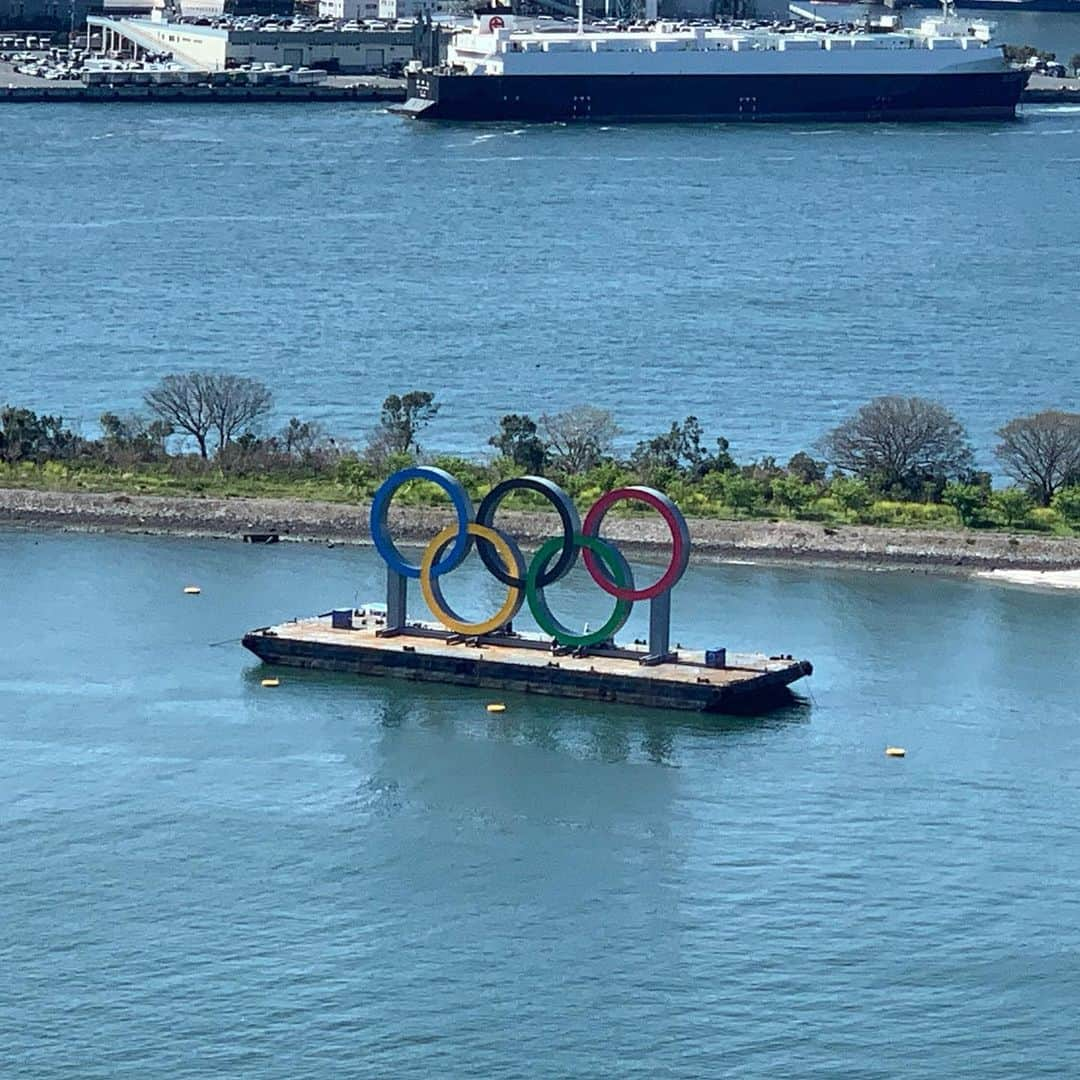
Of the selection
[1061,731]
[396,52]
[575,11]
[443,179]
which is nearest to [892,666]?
[1061,731]

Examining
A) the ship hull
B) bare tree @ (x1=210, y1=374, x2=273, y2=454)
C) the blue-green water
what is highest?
the ship hull

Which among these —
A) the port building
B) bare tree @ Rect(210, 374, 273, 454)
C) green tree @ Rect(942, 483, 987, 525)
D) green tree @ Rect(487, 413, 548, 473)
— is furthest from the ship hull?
green tree @ Rect(942, 483, 987, 525)

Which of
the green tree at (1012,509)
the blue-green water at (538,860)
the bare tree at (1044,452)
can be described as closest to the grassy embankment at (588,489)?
the green tree at (1012,509)

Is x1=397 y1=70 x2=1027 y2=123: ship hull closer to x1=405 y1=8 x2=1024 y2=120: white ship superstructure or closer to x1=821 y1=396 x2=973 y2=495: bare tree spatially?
x1=405 y1=8 x2=1024 y2=120: white ship superstructure

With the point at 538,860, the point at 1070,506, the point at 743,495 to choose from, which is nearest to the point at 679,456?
the point at 743,495

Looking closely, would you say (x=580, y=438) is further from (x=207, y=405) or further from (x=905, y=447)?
(x=207, y=405)

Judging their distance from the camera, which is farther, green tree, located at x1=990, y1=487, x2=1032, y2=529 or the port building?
the port building

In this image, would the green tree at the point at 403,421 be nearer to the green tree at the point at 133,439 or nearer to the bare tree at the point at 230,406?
the bare tree at the point at 230,406

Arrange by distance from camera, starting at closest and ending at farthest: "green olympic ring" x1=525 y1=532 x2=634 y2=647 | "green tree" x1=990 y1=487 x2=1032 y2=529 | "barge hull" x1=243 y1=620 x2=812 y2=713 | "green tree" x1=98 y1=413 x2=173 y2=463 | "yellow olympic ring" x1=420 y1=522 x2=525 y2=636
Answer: "barge hull" x1=243 y1=620 x2=812 y2=713 → "green olympic ring" x1=525 y1=532 x2=634 y2=647 → "yellow olympic ring" x1=420 y1=522 x2=525 y2=636 → "green tree" x1=990 y1=487 x2=1032 y2=529 → "green tree" x1=98 y1=413 x2=173 y2=463
